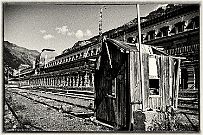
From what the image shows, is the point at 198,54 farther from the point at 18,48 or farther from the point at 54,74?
the point at 18,48

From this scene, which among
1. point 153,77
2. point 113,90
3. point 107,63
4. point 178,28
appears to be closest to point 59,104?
point 113,90

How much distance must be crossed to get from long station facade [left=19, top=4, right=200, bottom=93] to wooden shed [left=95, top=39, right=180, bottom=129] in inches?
8.4

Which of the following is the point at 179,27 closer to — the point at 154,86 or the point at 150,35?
the point at 150,35

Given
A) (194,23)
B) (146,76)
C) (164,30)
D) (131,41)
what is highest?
(194,23)

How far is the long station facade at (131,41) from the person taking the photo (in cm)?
602

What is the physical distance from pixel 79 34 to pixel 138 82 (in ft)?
5.61

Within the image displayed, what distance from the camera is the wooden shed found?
20.0 feet

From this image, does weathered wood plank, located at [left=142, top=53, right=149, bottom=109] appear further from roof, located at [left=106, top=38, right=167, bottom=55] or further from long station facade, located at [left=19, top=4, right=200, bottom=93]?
long station facade, located at [left=19, top=4, right=200, bottom=93]

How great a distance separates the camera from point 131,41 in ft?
21.0

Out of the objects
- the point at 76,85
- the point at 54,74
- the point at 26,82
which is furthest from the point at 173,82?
the point at 26,82

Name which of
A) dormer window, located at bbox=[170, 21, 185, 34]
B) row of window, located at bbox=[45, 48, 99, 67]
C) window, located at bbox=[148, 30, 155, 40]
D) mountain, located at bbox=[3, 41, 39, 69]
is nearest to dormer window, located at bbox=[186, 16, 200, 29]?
dormer window, located at bbox=[170, 21, 185, 34]

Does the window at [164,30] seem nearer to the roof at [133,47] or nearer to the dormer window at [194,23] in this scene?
the roof at [133,47]

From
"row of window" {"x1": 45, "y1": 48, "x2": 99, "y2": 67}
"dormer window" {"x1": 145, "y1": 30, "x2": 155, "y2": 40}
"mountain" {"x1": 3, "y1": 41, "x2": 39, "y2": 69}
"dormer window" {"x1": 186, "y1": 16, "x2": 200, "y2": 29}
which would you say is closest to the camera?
"dormer window" {"x1": 186, "y1": 16, "x2": 200, "y2": 29}

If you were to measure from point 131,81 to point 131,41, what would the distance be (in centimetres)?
94
